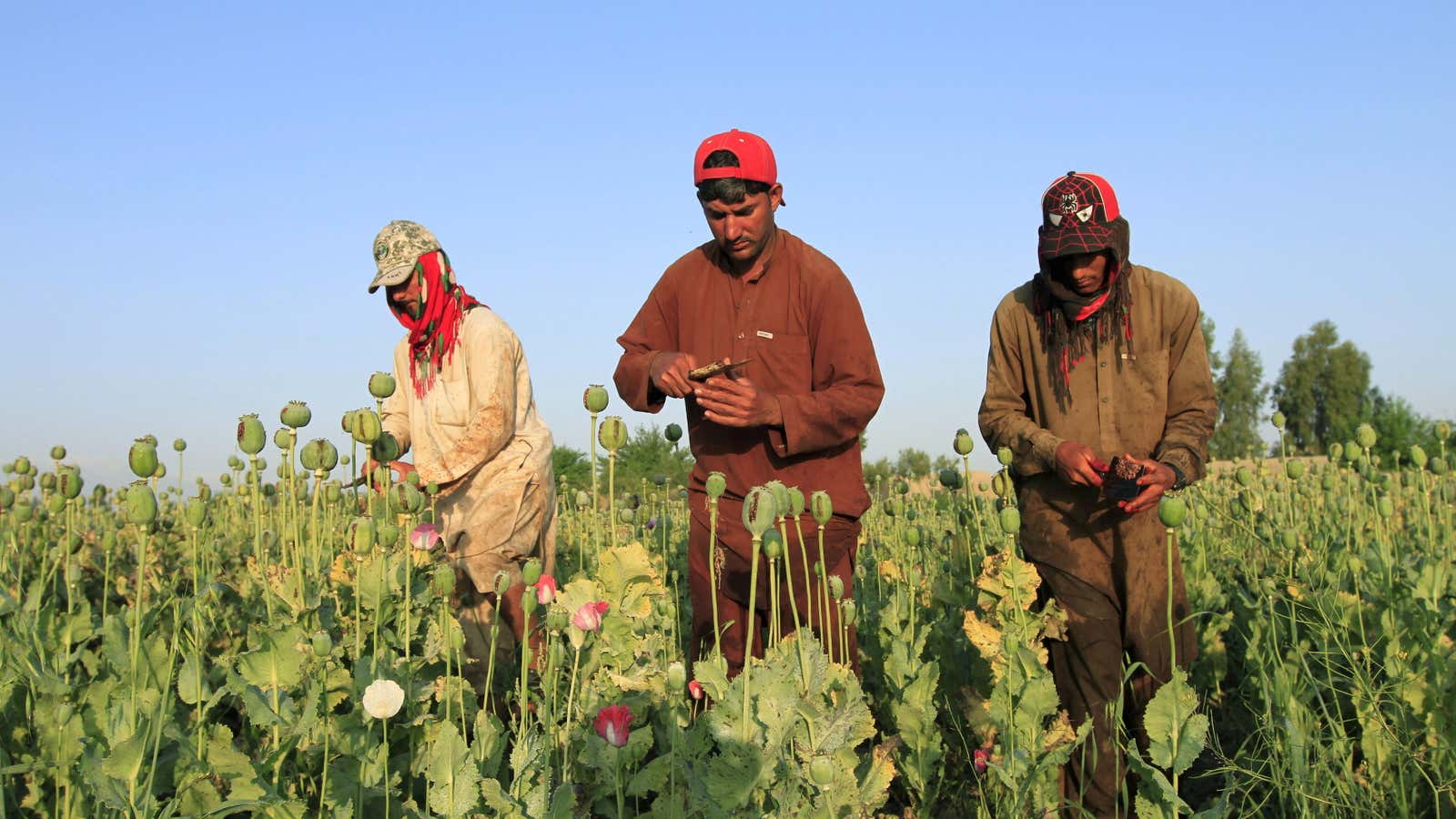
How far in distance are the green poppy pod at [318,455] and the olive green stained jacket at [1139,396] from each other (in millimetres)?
1826

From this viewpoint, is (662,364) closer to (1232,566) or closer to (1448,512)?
(1448,512)

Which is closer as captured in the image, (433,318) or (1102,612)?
(1102,612)

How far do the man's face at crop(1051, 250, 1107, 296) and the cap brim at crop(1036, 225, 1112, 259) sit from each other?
0.21ft

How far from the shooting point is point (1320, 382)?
135 ft

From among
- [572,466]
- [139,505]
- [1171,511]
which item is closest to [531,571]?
[139,505]

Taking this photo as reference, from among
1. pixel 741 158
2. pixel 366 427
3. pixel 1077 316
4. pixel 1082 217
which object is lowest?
pixel 366 427

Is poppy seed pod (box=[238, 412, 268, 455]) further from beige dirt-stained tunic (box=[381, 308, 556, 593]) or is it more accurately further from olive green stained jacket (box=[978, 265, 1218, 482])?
olive green stained jacket (box=[978, 265, 1218, 482])

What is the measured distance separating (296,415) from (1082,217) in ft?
6.86

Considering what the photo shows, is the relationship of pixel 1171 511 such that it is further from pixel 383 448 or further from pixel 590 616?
pixel 383 448

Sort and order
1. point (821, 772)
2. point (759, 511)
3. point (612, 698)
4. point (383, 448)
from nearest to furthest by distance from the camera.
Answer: point (821, 772) → point (759, 511) → point (612, 698) → point (383, 448)

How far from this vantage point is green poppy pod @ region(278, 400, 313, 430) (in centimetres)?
305

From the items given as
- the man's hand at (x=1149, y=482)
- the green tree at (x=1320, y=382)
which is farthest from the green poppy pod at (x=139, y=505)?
the green tree at (x=1320, y=382)

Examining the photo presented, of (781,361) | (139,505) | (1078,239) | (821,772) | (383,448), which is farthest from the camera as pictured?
(781,361)

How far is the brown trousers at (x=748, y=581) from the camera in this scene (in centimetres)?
347
